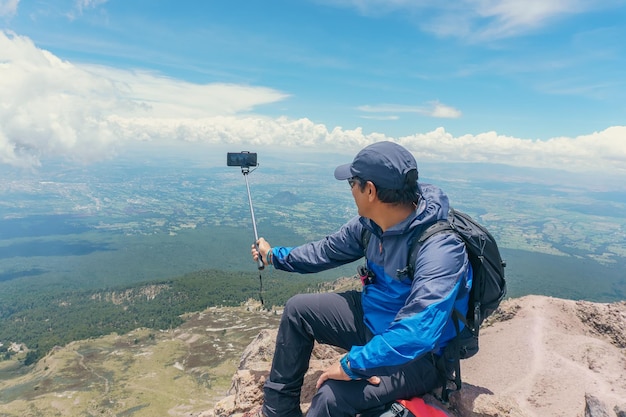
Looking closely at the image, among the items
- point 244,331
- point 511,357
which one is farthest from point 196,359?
point 511,357

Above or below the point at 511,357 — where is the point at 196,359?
A: below

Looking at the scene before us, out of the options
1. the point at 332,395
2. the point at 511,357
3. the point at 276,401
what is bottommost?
the point at 511,357

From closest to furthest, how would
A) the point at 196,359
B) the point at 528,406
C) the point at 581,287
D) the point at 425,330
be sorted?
the point at 425,330
the point at 528,406
the point at 196,359
the point at 581,287

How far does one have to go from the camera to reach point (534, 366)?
1177 centimetres

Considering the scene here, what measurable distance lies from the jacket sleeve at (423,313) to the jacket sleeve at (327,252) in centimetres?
216

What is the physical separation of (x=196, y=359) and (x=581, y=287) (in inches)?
7245

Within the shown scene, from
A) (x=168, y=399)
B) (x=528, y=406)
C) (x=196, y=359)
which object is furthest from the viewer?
(x=196, y=359)

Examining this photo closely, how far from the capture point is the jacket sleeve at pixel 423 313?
4.75 m

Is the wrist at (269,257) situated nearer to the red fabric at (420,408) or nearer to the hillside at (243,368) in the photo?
the hillside at (243,368)

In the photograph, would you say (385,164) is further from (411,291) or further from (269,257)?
(269,257)

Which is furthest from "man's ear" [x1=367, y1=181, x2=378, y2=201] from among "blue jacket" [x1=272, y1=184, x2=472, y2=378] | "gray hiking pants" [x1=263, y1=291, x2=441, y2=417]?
"gray hiking pants" [x1=263, y1=291, x2=441, y2=417]

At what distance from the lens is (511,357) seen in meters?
12.5

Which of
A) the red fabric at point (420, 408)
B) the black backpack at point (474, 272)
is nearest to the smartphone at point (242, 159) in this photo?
the black backpack at point (474, 272)

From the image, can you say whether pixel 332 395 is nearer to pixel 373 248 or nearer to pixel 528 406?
pixel 373 248
